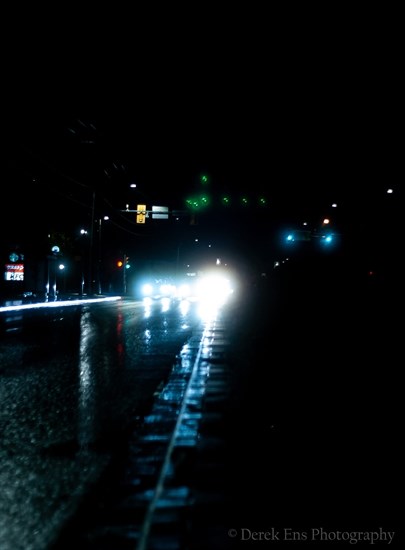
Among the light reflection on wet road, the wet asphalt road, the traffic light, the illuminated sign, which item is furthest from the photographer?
the illuminated sign

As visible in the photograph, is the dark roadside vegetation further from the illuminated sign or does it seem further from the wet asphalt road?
the illuminated sign

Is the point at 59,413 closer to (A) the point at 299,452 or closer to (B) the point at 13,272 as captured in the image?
(A) the point at 299,452

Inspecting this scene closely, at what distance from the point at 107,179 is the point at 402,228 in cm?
2899

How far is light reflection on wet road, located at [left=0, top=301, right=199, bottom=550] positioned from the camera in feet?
12.6

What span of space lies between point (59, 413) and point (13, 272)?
108ft

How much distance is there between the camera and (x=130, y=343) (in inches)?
558

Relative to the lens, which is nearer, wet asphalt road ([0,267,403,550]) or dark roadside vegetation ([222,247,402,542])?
wet asphalt road ([0,267,403,550])

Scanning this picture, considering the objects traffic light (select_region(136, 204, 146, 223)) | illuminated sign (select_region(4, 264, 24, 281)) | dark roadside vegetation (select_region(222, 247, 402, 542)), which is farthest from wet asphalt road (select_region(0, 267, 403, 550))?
illuminated sign (select_region(4, 264, 24, 281))

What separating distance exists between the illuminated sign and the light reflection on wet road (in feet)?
77.3

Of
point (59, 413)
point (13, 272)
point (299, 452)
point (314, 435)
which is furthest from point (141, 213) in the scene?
point (299, 452)

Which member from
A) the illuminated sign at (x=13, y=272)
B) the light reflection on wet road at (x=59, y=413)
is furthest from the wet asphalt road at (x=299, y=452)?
the illuminated sign at (x=13, y=272)

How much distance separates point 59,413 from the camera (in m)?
6.62

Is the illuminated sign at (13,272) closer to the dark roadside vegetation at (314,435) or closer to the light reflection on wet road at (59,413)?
the light reflection on wet road at (59,413)

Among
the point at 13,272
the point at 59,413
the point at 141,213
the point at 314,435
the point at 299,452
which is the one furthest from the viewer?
the point at 13,272
